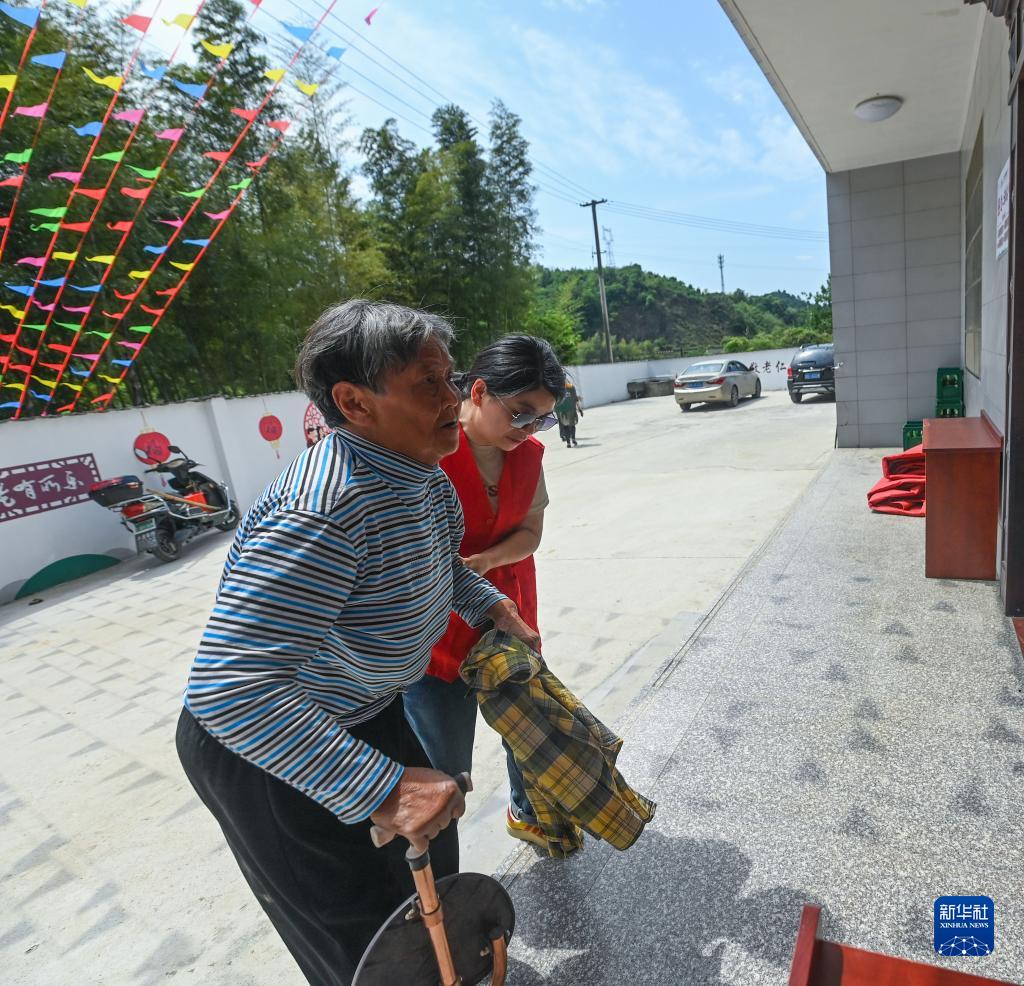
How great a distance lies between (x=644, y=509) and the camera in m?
6.25

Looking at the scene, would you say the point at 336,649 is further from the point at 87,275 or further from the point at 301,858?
the point at 87,275

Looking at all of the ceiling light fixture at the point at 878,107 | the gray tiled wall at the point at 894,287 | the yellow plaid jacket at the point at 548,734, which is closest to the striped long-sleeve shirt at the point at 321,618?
the yellow plaid jacket at the point at 548,734

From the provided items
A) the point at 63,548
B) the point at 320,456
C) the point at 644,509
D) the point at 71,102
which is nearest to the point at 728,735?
the point at 320,456

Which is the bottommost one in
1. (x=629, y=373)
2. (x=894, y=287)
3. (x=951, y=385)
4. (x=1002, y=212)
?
(x=629, y=373)

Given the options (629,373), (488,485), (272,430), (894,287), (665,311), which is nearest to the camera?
(488,485)

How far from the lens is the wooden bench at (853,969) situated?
859 millimetres

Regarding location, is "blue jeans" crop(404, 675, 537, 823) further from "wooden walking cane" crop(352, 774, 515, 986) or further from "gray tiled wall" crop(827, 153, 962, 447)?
"gray tiled wall" crop(827, 153, 962, 447)

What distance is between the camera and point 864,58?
3988mm

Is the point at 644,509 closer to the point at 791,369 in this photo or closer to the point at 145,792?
the point at 145,792

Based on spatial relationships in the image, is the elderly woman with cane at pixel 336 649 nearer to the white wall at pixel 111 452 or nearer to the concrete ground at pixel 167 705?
the concrete ground at pixel 167 705

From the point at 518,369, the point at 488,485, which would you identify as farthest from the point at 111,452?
the point at 518,369

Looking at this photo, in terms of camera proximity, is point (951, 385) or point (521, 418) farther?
point (951, 385)

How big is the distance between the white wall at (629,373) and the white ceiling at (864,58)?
13850 mm

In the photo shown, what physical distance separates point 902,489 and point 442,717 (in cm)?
431
